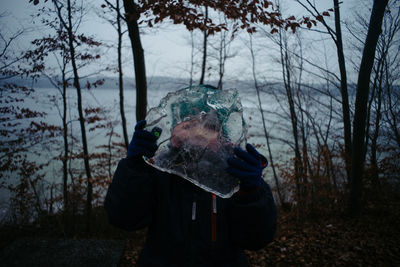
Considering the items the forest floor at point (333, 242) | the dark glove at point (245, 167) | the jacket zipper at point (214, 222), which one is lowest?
the forest floor at point (333, 242)

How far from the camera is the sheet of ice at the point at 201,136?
127 cm

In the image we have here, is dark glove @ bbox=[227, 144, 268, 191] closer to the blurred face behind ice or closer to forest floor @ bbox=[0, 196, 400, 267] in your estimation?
the blurred face behind ice

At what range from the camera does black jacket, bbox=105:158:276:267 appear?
4.51 ft

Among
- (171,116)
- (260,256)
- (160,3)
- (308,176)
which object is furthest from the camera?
(308,176)

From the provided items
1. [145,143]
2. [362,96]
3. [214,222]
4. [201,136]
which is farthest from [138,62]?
[362,96]

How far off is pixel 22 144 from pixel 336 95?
1056cm

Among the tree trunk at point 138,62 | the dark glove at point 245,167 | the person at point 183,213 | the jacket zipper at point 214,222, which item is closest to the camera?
the dark glove at point 245,167

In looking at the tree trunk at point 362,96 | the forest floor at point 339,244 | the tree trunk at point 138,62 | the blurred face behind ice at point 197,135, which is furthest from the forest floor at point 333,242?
the blurred face behind ice at point 197,135

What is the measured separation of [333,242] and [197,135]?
4.79 metres

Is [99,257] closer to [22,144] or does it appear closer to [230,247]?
[230,247]

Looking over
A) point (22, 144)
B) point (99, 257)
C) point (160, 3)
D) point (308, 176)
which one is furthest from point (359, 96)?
point (22, 144)

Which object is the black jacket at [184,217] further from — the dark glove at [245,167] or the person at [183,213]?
the dark glove at [245,167]

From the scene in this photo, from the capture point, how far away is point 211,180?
50.1 inches

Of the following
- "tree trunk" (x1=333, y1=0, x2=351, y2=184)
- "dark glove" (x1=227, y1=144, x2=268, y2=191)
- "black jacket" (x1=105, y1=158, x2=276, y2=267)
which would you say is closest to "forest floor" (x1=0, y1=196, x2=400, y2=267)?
"tree trunk" (x1=333, y1=0, x2=351, y2=184)
